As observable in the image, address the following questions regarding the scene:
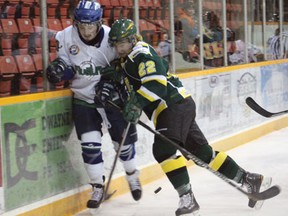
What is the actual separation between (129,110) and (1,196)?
75 centimetres

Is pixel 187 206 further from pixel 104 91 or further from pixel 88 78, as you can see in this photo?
pixel 88 78

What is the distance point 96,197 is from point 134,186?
0.33 m

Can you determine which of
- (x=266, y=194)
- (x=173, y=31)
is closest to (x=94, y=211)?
(x=266, y=194)

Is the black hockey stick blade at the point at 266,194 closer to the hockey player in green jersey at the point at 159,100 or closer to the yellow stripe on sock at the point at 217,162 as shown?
the yellow stripe on sock at the point at 217,162

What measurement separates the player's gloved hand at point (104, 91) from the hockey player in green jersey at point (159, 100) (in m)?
0.12

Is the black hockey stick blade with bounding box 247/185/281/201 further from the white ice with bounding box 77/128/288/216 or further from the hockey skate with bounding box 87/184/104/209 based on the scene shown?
the hockey skate with bounding box 87/184/104/209

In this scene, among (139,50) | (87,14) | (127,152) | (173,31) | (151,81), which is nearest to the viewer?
(151,81)

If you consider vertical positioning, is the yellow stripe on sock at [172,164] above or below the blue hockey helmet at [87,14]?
below

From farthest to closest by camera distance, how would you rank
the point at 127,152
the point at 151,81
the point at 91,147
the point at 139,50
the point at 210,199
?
the point at 210,199, the point at 127,152, the point at 91,147, the point at 139,50, the point at 151,81

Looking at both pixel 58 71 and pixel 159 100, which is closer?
pixel 159 100

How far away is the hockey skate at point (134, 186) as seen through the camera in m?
4.12

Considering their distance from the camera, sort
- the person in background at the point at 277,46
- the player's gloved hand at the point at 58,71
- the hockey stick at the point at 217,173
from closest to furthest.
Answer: the hockey stick at the point at 217,173 → the player's gloved hand at the point at 58,71 → the person in background at the point at 277,46

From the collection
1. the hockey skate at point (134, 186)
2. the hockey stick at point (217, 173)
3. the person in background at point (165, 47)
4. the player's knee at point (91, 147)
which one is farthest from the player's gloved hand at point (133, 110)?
the person in background at point (165, 47)

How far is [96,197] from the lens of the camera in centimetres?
388
